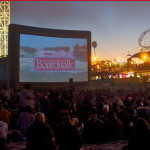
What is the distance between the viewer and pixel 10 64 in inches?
875

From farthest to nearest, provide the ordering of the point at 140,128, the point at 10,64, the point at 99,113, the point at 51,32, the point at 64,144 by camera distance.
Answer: the point at 51,32 < the point at 10,64 < the point at 99,113 < the point at 64,144 < the point at 140,128

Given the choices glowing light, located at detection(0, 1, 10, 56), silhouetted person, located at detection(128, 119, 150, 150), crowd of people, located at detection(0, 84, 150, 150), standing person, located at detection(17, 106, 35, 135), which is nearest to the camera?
silhouetted person, located at detection(128, 119, 150, 150)

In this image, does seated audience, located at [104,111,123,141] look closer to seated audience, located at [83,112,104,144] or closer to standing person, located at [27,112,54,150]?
seated audience, located at [83,112,104,144]

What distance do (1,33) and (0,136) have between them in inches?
1159

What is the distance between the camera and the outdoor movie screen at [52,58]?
2198cm

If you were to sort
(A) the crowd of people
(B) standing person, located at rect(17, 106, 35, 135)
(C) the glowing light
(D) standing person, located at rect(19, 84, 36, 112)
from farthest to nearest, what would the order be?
(C) the glowing light → (D) standing person, located at rect(19, 84, 36, 112) → (B) standing person, located at rect(17, 106, 35, 135) → (A) the crowd of people

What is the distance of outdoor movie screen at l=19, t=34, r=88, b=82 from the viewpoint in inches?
866

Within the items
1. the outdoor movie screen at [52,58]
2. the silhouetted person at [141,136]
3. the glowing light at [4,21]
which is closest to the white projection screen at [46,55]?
the outdoor movie screen at [52,58]

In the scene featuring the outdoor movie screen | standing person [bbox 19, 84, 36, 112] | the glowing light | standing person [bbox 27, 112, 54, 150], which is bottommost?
standing person [bbox 27, 112, 54, 150]

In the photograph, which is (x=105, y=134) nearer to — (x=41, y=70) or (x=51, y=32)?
(x=41, y=70)

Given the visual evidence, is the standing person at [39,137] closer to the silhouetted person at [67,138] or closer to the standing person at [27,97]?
the silhouetted person at [67,138]

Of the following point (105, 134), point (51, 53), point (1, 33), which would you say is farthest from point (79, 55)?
point (105, 134)

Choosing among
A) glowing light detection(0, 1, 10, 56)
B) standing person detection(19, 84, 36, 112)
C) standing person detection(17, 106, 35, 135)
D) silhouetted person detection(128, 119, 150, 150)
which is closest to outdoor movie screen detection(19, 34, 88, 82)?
glowing light detection(0, 1, 10, 56)

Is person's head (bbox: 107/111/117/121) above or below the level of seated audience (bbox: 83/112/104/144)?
above
